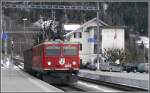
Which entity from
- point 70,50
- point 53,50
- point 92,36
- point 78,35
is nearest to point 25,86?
point 53,50

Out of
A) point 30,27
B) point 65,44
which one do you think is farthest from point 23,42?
point 65,44

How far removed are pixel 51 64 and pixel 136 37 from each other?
96562mm

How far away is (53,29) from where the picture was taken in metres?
62.9

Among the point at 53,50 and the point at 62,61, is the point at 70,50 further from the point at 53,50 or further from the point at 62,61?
the point at 53,50

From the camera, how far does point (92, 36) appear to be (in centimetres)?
10006

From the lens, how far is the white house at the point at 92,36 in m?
97.9

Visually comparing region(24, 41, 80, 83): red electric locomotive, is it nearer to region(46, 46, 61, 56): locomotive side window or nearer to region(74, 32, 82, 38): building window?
region(46, 46, 61, 56): locomotive side window

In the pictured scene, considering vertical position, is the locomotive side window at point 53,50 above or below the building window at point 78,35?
below

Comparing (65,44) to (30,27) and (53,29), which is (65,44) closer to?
(53,29)

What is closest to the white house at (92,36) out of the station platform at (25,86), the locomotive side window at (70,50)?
the locomotive side window at (70,50)

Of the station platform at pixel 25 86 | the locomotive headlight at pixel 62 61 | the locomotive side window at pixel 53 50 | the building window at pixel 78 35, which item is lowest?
the station platform at pixel 25 86

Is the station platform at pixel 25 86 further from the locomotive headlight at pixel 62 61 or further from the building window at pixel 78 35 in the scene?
the building window at pixel 78 35

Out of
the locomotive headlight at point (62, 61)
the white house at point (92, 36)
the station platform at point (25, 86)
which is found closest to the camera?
the station platform at point (25, 86)

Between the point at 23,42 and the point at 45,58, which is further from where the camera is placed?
the point at 23,42
